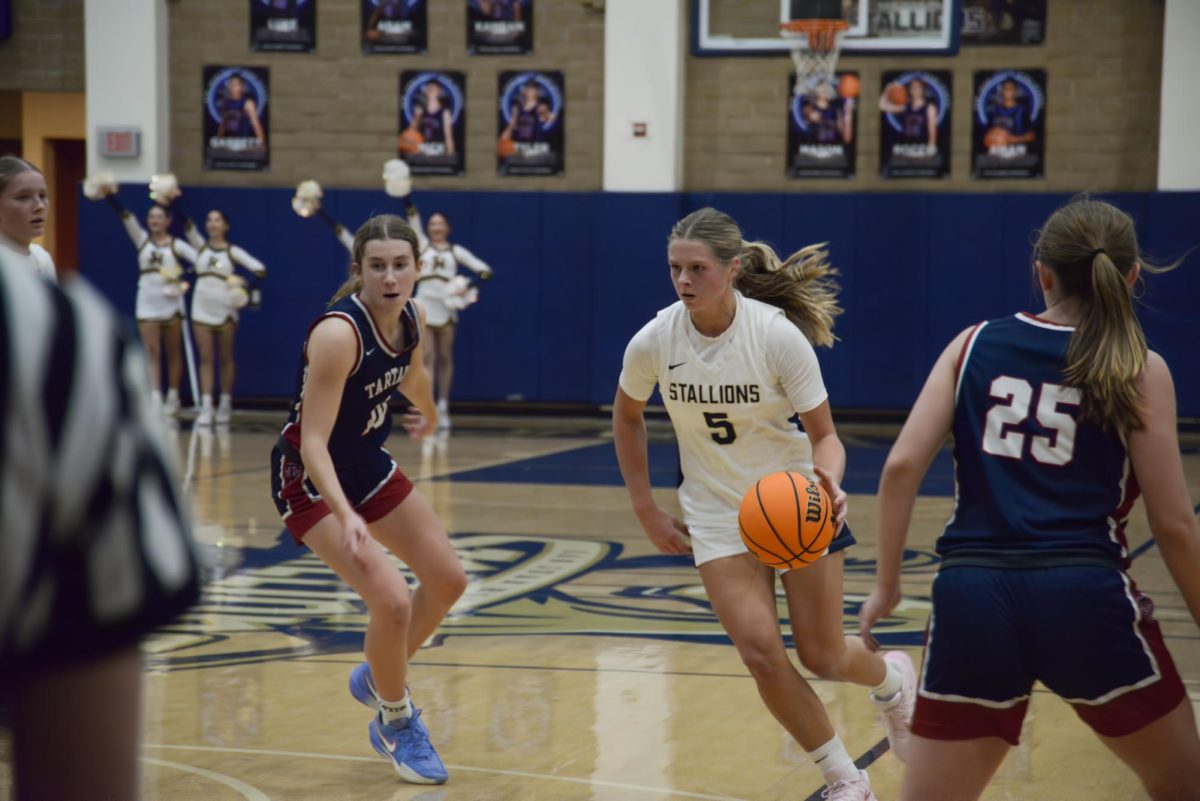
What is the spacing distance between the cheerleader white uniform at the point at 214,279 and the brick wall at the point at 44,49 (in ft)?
9.57

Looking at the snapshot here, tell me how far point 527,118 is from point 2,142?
7.33 m

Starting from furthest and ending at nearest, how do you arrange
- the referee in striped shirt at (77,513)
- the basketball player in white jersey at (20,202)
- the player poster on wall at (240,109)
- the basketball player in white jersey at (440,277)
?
the player poster on wall at (240,109) < the basketball player in white jersey at (440,277) < the basketball player in white jersey at (20,202) < the referee in striped shirt at (77,513)

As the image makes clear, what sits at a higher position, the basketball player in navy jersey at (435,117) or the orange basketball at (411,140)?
the basketball player in navy jersey at (435,117)

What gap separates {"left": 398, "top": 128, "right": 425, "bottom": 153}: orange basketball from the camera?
1681cm

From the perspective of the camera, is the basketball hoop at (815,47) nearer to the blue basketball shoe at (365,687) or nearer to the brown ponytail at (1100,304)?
the blue basketball shoe at (365,687)

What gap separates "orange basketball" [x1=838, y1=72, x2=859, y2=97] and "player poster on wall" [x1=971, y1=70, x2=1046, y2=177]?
3.97 feet

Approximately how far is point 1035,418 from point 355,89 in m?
A: 14.9

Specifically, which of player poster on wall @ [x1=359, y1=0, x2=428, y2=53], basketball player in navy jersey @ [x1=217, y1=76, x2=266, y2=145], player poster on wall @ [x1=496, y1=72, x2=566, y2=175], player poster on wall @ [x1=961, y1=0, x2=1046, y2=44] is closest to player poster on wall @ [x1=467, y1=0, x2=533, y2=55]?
player poster on wall @ [x1=496, y1=72, x2=566, y2=175]

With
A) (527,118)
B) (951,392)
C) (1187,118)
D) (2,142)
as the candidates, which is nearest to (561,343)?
(527,118)

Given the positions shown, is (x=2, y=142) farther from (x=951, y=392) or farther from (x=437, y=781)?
(x=951, y=392)

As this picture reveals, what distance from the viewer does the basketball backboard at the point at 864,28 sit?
540 inches

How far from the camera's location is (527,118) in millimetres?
16547

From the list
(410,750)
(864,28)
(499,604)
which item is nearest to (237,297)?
(864,28)

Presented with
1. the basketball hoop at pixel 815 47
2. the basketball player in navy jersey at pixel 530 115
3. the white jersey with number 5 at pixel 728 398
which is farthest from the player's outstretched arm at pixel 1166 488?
the basketball player in navy jersey at pixel 530 115
